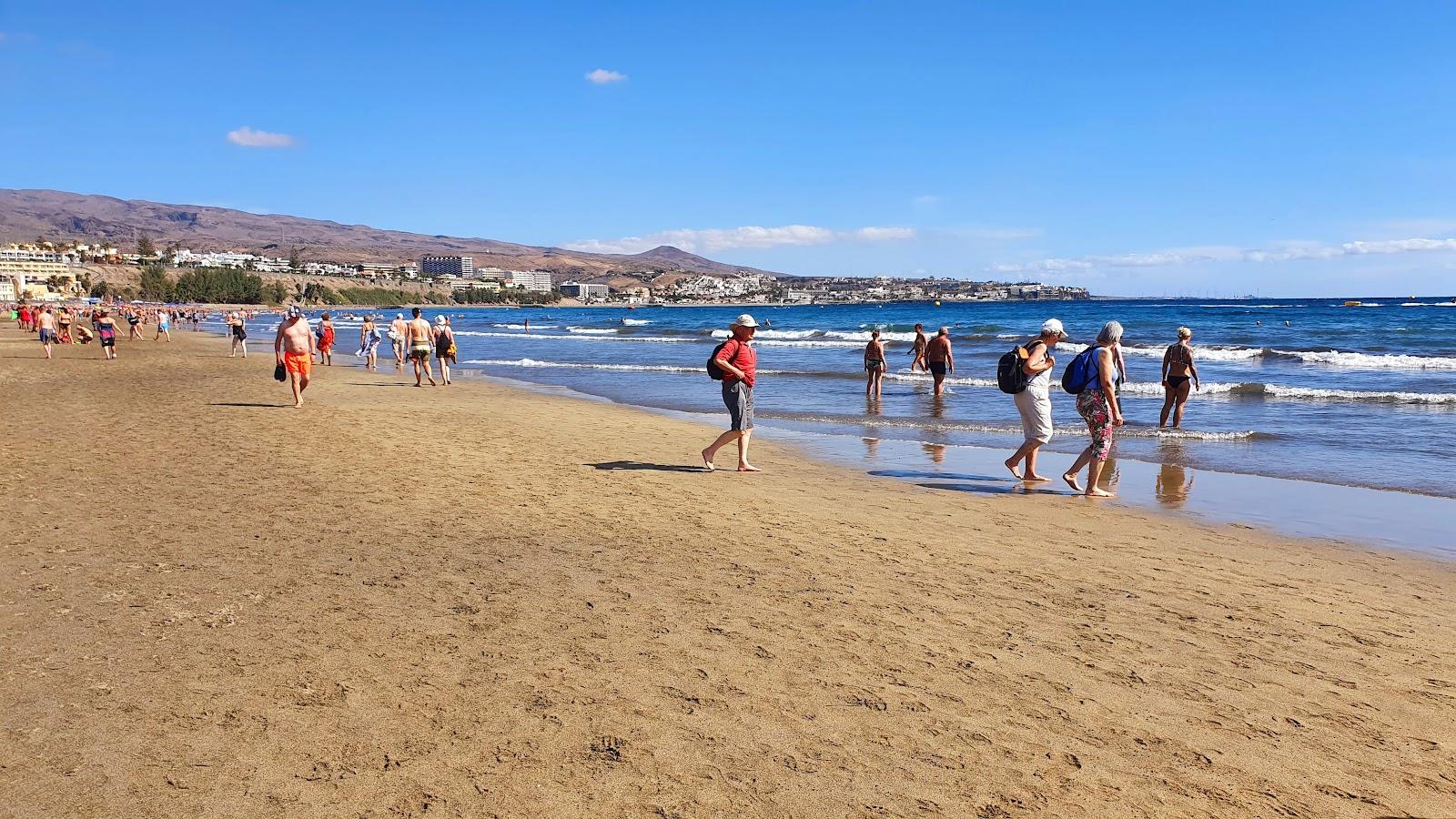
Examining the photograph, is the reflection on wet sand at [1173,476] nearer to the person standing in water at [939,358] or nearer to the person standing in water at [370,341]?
the person standing in water at [939,358]

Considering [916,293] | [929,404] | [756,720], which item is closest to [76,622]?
[756,720]

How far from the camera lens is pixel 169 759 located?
3158 millimetres

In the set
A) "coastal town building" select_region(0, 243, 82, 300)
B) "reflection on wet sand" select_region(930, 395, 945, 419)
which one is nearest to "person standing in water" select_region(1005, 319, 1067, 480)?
"reflection on wet sand" select_region(930, 395, 945, 419)

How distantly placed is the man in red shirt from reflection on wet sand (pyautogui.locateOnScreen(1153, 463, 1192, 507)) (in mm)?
4063

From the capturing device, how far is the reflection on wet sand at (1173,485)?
8555 millimetres

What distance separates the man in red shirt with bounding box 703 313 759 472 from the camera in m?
8.88

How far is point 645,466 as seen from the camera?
31.8 ft

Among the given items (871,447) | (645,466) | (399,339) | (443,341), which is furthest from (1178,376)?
(399,339)

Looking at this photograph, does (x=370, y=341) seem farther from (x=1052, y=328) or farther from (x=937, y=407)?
(x=1052, y=328)

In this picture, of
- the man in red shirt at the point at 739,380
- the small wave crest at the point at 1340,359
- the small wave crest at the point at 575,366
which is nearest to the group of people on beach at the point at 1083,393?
the man in red shirt at the point at 739,380

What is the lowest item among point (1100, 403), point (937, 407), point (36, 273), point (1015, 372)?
point (937, 407)

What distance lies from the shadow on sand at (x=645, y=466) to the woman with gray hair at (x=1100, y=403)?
3.81 metres

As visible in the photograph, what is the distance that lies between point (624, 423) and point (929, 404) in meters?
6.32

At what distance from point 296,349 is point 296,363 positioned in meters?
0.25
